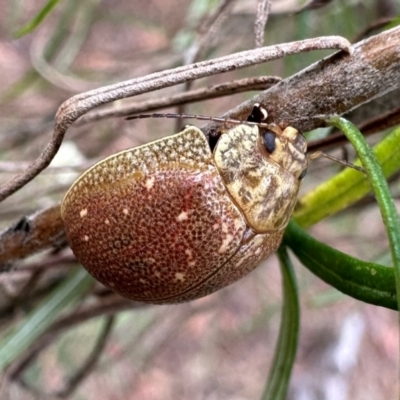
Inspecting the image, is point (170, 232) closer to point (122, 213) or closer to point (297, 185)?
point (122, 213)

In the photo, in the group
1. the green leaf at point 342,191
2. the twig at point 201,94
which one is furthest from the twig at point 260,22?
the green leaf at point 342,191

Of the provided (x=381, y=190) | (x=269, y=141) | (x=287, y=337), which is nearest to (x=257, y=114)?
(x=269, y=141)

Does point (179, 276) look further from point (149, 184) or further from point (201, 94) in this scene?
point (201, 94)

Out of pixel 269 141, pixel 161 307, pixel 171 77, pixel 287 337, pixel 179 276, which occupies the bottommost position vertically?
pixel 161 307

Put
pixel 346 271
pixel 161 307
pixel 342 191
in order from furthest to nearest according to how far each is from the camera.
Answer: pixel 161 307
pixel 342 191
pixel 346 271

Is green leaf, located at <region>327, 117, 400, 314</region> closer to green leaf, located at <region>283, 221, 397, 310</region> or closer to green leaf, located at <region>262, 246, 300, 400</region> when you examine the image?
green leaf, located at <region>283, 221, 397, 310</region>

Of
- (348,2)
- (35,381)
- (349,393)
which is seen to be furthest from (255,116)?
(349,393)

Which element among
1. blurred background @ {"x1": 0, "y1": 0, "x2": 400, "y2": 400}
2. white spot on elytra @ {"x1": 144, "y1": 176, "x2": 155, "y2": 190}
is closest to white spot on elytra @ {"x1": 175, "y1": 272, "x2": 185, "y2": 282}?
white spot on elytra @ {"x1": 144, "y1": 176, "x2": 155, "y2": 190}
